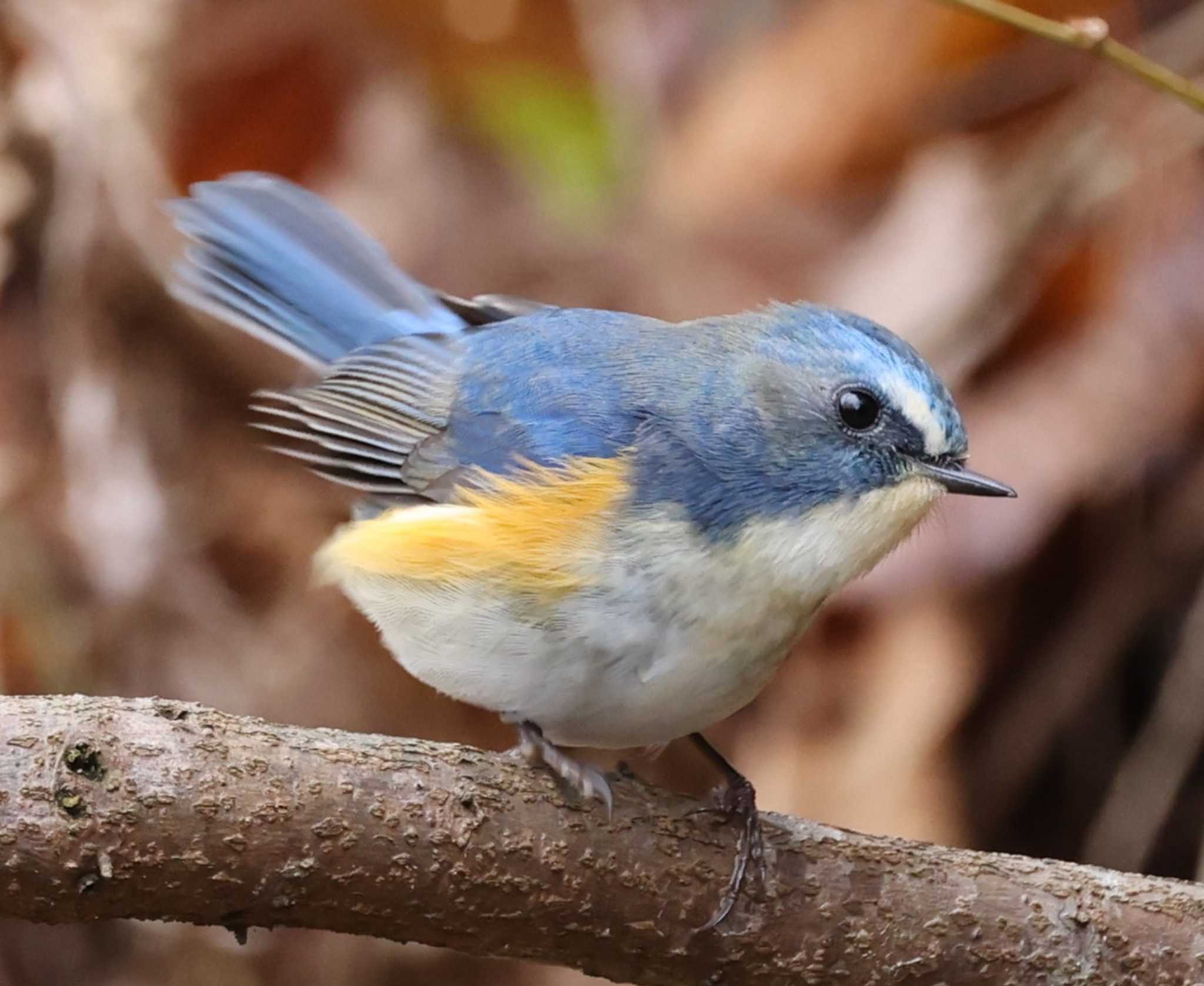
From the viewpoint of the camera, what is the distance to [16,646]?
4082 millimetres

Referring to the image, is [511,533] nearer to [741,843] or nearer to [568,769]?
[568,769]

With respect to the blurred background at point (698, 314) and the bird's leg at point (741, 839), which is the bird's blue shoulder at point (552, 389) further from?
the blurred background at point (698, 314)

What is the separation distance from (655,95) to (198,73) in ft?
5.81

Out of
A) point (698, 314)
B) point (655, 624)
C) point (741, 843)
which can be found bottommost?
point (741, 843)

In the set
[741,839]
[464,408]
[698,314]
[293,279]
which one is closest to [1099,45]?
[464,408]

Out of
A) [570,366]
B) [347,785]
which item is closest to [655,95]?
[570,366]

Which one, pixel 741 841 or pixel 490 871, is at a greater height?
pixel 741 841

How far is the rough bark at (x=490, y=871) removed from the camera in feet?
5.75

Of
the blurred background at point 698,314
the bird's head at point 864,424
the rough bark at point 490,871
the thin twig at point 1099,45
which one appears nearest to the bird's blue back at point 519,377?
the bird's head at point 864,424

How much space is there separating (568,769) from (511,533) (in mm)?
380

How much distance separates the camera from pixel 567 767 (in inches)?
86.4

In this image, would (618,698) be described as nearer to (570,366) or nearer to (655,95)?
(570,366)

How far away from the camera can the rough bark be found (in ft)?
5.75

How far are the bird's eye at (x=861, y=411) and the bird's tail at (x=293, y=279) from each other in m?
1.13
